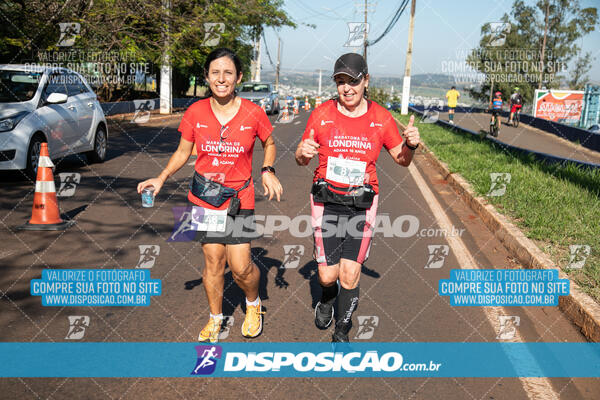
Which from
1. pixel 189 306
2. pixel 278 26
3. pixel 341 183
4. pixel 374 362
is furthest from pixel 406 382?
pixel 278 26

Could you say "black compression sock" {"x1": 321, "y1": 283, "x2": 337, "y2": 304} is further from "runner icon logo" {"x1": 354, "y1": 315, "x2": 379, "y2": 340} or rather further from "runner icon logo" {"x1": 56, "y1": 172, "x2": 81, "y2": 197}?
"runner icon logo" {"x1": 56, "y1": 172, "x2": 81, "y2": 197}

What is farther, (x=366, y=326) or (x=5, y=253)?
(x=5, y=253)

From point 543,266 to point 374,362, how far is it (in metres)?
2.54

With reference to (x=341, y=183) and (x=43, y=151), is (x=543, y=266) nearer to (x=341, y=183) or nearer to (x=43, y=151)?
(x=341, y=183)

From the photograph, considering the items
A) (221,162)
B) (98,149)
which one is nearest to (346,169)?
(221,162)

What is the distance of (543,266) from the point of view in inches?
213

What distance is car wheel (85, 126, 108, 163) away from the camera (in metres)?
11.6

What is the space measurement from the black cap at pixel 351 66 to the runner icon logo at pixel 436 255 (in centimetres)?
285

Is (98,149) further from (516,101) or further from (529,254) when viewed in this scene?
(516,101)

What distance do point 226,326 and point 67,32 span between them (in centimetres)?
1456

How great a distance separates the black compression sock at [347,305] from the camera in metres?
3.98

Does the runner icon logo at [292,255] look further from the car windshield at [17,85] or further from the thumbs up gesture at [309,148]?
the car windshield at [17,85]

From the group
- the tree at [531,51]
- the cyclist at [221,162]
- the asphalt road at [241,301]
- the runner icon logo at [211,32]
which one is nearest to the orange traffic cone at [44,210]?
the asphalt road at [241,301]

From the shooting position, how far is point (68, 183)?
934cm
